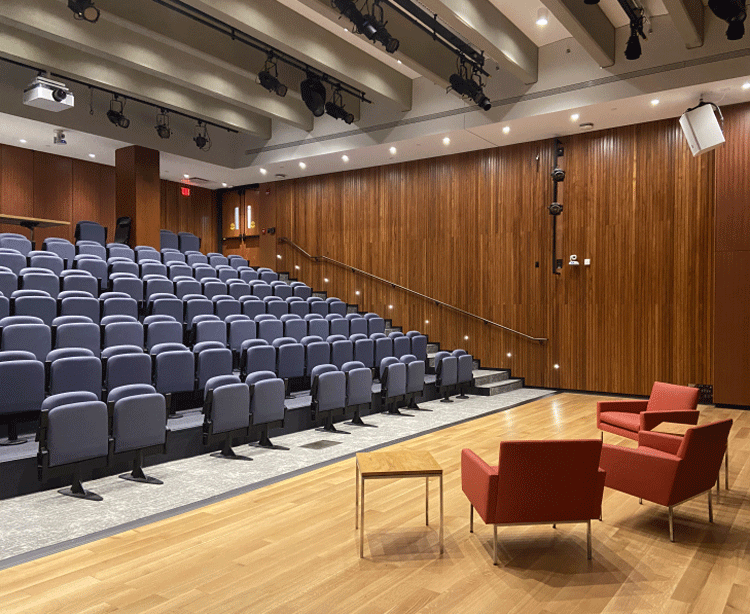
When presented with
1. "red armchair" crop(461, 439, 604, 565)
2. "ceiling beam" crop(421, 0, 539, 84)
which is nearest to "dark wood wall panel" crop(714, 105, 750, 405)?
"ceiling beam" crop(421, 0, 539, 84)

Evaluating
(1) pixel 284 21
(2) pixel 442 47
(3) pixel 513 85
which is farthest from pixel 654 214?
(1) pixel 284 21

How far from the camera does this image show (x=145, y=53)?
5.33 metres

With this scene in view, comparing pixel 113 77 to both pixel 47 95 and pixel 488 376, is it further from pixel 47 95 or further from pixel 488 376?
pixel 488 376

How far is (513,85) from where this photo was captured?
234 inches

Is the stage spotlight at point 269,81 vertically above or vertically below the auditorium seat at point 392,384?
above

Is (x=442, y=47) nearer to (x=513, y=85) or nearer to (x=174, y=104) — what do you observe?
(x=513, y=85)

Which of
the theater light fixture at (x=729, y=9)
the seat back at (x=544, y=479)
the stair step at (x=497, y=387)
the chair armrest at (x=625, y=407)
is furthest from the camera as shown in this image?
the stair step at (x=497, y=387)

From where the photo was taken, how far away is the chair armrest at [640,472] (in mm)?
2273

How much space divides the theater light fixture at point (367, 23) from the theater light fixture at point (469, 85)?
3.30ft

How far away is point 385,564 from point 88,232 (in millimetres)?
6194

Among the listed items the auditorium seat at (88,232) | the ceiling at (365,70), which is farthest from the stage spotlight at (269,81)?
the auditorium seat at (88,232)

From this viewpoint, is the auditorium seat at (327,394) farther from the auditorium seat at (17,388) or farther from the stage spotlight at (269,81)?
the stage spotlight at (269,81)

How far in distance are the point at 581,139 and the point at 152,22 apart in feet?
14.2

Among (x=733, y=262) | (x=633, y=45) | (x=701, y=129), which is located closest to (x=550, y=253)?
(x=733, y=262)
